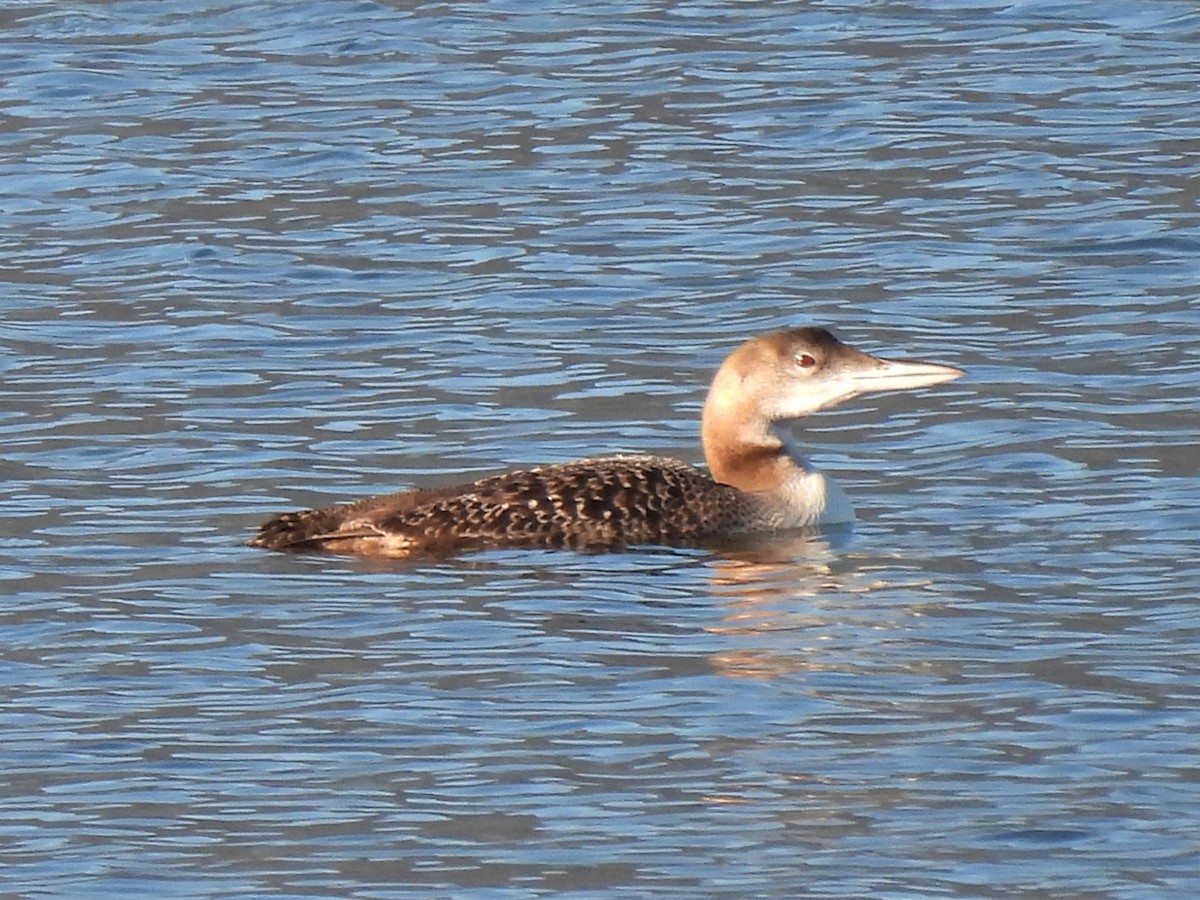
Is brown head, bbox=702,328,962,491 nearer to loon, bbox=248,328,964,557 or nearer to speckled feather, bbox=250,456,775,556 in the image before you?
loon, bbox=248,328,964,557

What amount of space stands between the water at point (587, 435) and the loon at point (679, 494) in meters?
0.12

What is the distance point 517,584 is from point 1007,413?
254 cm

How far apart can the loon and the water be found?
0.41ft

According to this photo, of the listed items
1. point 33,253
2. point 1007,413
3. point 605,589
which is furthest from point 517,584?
point 33,253

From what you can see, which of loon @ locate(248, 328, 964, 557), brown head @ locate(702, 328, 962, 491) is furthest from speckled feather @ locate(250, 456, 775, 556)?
brown head @ locate(702, 328, 962, 491)

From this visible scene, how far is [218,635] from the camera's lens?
8.73 meters

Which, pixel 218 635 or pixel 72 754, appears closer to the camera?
pixel 72 754

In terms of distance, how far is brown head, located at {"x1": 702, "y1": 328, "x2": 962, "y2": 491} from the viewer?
10422mm

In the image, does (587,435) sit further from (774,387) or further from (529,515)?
(529,515)

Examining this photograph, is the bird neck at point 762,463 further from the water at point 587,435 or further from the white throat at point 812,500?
the water at point 587,435

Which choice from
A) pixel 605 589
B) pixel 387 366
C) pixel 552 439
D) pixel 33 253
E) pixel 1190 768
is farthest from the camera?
pixel 33 253

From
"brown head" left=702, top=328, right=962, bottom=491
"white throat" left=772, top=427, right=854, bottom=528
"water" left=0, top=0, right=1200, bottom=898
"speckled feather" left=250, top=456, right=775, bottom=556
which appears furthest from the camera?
"brown head" left=702, top=328, right=962, bottom=491

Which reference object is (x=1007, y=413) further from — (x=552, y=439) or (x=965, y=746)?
(x=965, y=746)

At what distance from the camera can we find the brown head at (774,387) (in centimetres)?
1042
